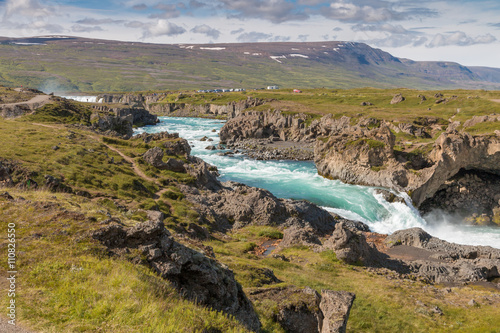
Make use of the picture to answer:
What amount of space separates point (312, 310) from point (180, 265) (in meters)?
5.68

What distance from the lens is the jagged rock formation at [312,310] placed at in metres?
11.7

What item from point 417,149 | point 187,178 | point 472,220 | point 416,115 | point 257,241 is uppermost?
point 416,115

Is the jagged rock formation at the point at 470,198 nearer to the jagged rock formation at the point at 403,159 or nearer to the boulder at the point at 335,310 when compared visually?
the jagged rock formation at the point at 403,159

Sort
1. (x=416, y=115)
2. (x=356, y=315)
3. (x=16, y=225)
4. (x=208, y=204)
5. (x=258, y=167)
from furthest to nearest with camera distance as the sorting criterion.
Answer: (x=416, y=115)
(x=258, y=167)
(x=208, y=204)
(x=356, y=315)
(x=16, y=225)

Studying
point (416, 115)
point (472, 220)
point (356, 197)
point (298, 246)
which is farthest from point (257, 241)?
point (416, 115)

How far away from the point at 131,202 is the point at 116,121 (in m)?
64.8

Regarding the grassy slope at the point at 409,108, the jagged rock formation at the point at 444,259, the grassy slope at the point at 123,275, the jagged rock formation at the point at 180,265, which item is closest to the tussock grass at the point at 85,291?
the grassy slope at the point at 123,275


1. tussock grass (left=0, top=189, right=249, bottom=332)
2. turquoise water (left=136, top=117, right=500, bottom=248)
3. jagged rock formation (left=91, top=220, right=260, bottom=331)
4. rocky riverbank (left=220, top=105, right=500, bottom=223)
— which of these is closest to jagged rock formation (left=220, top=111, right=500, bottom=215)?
rocky riverbank (left=220, top=105, right=500, bottom=223)

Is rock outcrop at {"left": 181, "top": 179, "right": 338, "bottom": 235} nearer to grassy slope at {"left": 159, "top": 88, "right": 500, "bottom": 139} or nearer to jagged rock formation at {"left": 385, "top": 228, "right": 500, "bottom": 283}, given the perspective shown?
jagged rock formation at {"left": 385, "top": 228, "right": 500, "bottom": 283}

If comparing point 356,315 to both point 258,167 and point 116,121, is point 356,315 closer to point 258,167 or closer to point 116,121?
point 258,167

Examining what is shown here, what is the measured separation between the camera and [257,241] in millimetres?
32125

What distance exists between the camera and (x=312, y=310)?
12633mm

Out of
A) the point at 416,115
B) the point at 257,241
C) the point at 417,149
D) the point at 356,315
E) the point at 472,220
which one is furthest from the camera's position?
the point at 416,115

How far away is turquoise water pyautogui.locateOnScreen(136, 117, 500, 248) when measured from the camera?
50219mm
